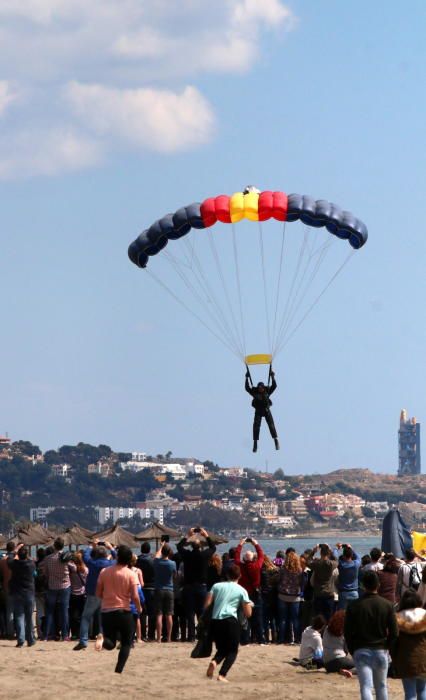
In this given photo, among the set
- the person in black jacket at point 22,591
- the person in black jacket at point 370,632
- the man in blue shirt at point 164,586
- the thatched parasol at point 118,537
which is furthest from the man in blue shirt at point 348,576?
the thatched parasol at point 118,537

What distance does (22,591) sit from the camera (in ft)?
57.8

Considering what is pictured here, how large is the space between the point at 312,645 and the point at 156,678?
6.99ft

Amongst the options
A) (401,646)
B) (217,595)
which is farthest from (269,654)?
(401,646)

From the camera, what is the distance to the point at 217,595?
13602mm

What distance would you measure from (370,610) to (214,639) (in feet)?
8.66

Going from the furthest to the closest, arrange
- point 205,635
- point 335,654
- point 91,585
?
point 91,585 < point 335,654 < point 205,635

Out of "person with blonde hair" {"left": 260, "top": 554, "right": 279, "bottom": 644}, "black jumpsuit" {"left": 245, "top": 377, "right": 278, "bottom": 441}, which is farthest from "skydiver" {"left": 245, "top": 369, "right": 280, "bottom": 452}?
"person with blonde hair" {"left": 260, "top": 554, "right": 279, "bottom": 644}

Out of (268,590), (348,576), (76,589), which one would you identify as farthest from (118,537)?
(348,576)

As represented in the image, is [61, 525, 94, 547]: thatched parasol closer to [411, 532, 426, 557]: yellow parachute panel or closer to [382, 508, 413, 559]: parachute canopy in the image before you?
[382, 508, 413, 559]: parachute canopy

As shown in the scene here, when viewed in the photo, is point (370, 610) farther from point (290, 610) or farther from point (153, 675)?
point (290, 610)

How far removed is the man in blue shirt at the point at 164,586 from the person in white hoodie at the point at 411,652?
694cm

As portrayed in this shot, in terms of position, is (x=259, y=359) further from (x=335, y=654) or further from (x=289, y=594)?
(x=335, y=654)

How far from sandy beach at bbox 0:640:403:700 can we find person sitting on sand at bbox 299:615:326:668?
16cm

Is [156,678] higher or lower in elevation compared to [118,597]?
lower
